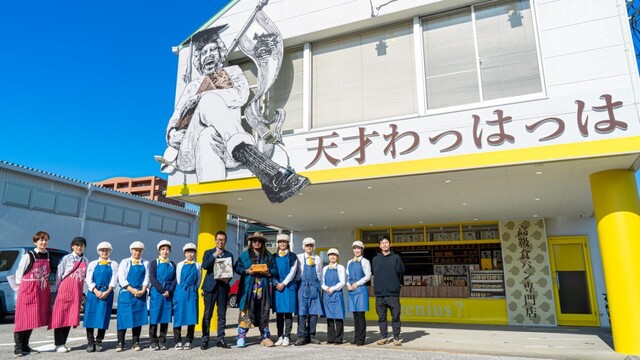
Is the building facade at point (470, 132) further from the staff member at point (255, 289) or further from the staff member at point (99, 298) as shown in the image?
the staff member at point (99, 298)

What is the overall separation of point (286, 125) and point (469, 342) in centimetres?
500

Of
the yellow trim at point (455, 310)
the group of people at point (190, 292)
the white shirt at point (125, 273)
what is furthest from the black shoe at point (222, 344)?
the yellow trim at point (455, 310)

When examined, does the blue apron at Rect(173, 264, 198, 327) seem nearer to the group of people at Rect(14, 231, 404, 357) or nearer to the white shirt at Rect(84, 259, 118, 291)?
the group of people at Rect(14, 231, 404, 357)

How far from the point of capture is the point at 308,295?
6441 mm

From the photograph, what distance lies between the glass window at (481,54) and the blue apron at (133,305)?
5.25m

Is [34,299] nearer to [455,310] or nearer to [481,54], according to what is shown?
[481,54]

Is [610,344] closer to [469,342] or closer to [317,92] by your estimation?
[469,342]

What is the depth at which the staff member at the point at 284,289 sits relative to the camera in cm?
624

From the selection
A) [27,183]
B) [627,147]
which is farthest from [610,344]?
[27,183]

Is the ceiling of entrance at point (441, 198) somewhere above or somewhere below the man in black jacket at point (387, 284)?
above

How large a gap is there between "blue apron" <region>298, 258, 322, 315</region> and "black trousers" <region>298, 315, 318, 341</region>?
0.30ft

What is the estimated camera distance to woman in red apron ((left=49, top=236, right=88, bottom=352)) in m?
5.64

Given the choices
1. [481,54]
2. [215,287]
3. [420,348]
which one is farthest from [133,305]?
[481,54]

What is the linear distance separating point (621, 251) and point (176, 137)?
7807 millimetres
